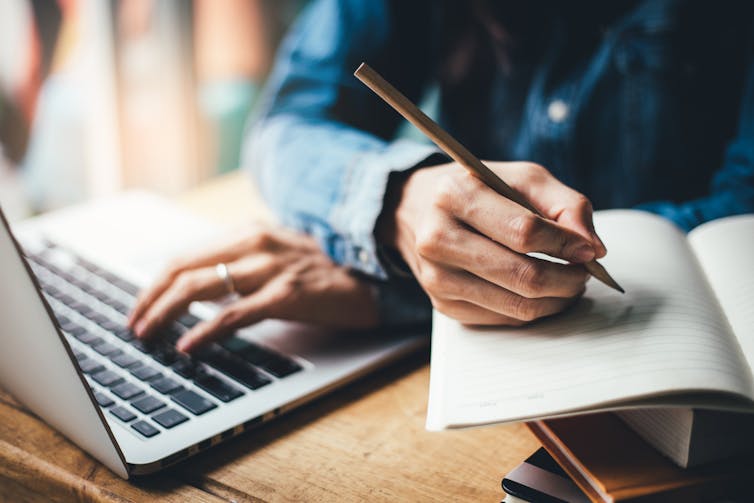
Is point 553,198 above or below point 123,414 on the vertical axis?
above

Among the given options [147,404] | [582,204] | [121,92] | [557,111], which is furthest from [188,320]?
[121,92]

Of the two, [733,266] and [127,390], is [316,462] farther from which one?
[733,266]

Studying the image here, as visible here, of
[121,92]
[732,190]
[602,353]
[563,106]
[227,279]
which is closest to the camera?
[602,353]

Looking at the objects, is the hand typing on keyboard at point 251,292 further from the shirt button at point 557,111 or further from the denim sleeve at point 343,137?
the shirt button at point 557,111

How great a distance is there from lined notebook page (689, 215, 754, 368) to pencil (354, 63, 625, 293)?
0.23 ft

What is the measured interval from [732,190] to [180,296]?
553 millimetres

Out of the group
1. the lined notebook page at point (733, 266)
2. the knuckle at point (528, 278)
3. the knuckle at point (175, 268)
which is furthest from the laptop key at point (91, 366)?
the lined notebook page at point (733, 266)

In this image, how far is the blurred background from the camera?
1.10 meters

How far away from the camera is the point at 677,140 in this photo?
89 cm

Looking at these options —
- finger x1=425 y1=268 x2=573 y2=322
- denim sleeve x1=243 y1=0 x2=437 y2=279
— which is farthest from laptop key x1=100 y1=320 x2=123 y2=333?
finger x1=425 y1=268 x2=573 y2=322

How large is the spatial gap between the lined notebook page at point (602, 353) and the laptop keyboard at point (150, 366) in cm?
16

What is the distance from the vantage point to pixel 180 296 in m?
0.63

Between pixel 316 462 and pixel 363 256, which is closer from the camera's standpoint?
pixel 316 462

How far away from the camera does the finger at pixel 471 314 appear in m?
0.50
